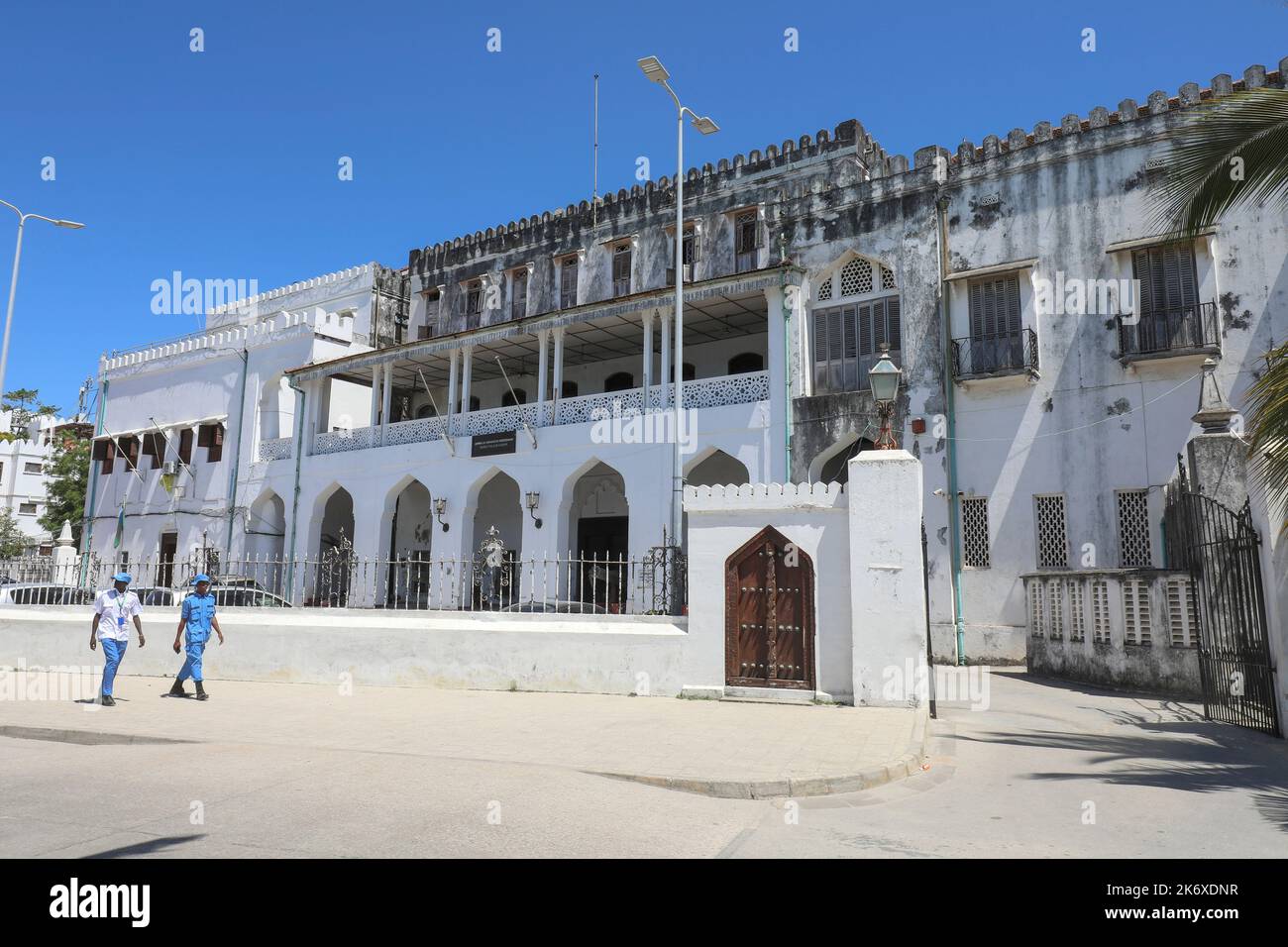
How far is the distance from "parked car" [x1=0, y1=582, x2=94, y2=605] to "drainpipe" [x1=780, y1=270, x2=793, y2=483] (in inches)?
514

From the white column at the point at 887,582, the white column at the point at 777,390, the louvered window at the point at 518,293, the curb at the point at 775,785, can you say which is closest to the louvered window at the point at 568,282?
the louvered window at the point at 518,293

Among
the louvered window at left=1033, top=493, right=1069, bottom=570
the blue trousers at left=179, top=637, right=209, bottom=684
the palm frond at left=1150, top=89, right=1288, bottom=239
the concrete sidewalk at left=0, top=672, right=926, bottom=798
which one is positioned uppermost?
the palm frond at left=1150, top=89, right=1288, bottom=239

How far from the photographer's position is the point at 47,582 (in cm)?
1530

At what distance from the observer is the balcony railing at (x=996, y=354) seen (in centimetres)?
1650

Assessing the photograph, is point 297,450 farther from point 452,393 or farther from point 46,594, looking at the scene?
point 46,594

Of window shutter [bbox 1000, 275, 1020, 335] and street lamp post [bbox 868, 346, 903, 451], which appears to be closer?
street lamp post [bbox 868, 346, 903, 451]

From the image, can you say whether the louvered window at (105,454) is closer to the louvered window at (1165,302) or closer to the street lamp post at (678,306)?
the street lamp post at (678,306)

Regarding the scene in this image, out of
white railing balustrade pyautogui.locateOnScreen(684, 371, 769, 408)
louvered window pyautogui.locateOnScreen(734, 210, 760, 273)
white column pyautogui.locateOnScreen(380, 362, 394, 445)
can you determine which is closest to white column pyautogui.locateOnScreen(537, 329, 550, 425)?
white railing balustrade pyautogui.locateOnScreen(684, 371, 769, 408)

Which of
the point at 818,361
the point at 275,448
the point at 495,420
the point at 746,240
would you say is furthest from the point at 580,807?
the point at 275,448

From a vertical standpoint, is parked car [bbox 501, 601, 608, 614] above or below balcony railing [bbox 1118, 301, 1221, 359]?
below

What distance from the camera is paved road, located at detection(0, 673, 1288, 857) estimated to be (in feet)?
15.6

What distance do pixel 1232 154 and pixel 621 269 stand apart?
1730cm

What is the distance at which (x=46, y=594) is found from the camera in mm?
15641

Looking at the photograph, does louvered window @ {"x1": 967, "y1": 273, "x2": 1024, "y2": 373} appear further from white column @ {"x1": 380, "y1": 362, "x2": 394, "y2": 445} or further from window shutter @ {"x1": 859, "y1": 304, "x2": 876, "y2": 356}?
white column @ {"x1": 380, "y1": 362, "x2": 394, "y2": 445}
